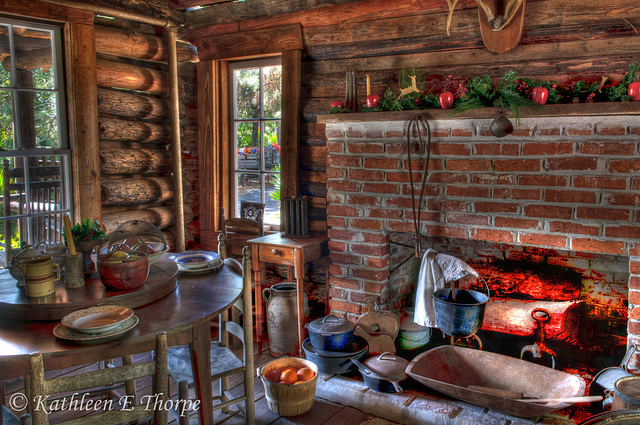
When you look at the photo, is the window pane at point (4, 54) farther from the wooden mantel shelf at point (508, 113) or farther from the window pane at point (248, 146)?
the wooden mantel shelf at point (508, 113)

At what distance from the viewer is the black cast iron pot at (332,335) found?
3.16 meters

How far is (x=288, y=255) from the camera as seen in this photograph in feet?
11.9

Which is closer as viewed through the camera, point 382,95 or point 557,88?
point 557,88

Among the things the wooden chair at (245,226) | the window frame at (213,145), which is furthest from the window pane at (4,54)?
the wooden chair at (245,226)

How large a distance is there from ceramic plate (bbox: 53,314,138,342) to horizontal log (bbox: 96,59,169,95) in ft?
8.82

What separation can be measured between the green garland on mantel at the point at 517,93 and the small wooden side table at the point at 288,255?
120 cm

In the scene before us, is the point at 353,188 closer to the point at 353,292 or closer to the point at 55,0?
the point at 353,292

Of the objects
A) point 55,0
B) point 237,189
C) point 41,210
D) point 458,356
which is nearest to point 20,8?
point 55,0

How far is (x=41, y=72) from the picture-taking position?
369 centimetres

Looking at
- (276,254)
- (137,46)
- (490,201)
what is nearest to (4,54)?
(137,46)

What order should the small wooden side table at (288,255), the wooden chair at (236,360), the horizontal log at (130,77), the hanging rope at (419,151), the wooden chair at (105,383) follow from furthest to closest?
the horizontal log at (130,77), the small wooden side table at (288,255), the hanging rope at (419,151), the wooden chair at (236,360), the wooden chair at (105,383)

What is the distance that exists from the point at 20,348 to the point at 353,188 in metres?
2.31

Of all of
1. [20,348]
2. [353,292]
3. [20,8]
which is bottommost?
[353,292]

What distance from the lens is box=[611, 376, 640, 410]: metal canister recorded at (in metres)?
2.25
